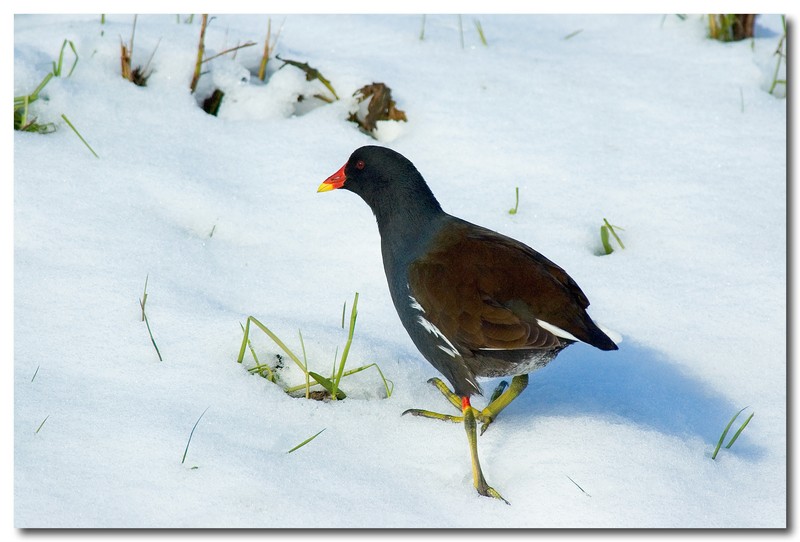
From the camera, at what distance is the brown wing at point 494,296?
304 cm

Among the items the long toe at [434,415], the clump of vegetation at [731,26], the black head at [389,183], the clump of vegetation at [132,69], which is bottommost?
the long toe at [434,415]

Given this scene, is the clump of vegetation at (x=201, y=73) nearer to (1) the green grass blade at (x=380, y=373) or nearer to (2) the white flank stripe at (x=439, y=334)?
(1) the green grass blade at (x=380, y=373)

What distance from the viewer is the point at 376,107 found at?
4723 mm

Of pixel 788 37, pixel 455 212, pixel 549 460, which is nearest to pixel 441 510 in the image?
pixel 549 460

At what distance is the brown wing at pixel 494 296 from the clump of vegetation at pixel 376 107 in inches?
64.0

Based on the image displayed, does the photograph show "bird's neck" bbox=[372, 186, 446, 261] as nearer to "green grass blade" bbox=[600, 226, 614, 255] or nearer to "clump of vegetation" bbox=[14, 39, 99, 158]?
"green grass blade" bbox=[600, 226, 614, 255]

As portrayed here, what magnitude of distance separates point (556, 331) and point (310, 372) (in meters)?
0.83

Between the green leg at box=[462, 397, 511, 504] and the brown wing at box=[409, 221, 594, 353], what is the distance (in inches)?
9.7

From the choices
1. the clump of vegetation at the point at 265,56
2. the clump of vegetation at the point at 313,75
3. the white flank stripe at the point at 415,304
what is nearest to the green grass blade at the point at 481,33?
the clump of vegetation at the point at 313,75

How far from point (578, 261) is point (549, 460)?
1.30 meters

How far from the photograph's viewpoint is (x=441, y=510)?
278 centimetres

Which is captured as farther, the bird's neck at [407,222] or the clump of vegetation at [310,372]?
the bird's neck at [407,222]

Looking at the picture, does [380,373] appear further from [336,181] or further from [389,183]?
[336,181]

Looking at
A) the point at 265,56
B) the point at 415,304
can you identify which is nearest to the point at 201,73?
the point at 265,56
